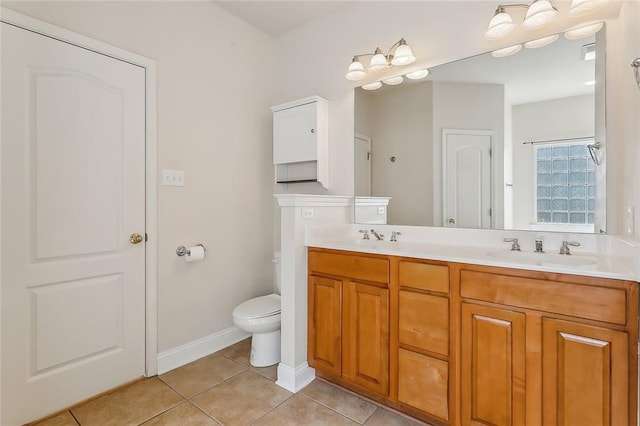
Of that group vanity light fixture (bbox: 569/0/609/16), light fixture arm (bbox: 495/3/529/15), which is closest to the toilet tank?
light fixture arm (bbox: 495/3/529/15)

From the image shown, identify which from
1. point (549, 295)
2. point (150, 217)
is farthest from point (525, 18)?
Answer: point (150, 217)

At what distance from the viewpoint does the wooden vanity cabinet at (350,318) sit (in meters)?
1.66

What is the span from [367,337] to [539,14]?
1959 millimetres

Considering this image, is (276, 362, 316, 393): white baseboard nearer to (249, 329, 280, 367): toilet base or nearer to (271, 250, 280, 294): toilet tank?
(249, 329, 280, 367): toilet base

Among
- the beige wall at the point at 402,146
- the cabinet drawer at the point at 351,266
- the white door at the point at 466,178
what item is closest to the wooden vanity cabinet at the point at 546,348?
the cabinet drawer at the point at 351,266

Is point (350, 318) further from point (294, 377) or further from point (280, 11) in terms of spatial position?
point (280, 11)

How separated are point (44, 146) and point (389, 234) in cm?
216

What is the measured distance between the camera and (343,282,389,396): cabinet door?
1.65 m

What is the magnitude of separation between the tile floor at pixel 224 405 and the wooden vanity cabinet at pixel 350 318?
0.43ft

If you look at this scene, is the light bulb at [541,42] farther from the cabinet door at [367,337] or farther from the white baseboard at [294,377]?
the white baseboard at [294,377]

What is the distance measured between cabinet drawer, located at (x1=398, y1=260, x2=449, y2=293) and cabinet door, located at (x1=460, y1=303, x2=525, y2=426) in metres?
0.14

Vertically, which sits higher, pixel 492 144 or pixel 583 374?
pixel 492 144

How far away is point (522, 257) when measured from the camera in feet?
5.30

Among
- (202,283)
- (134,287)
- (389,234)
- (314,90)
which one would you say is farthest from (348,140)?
(134,287)
